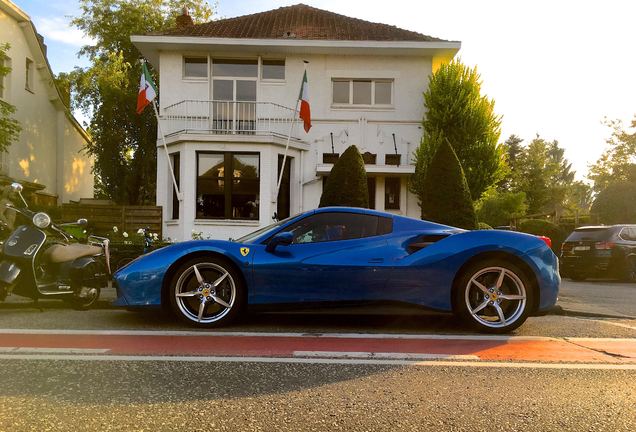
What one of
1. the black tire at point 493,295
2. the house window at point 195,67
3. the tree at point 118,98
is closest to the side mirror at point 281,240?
the black tire at point 493,295

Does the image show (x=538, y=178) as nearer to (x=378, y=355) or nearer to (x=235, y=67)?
(x=235, y=67)

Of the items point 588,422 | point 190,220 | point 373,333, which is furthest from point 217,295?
point 190,220

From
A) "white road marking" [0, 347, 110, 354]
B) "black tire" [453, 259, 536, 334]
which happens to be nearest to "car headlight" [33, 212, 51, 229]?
"white road marking" [0, 347, 110, 354]

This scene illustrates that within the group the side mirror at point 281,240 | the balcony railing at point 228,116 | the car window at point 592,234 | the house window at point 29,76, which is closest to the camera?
the side mirror at point 281,240

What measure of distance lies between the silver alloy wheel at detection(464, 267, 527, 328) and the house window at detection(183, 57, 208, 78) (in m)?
14.6

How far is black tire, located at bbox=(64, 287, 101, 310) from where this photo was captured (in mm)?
6375

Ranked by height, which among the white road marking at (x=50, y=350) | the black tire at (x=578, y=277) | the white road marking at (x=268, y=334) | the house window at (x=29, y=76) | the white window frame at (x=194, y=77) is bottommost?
the black tire at (x=578, y=277)

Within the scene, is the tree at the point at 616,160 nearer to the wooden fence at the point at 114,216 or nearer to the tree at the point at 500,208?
the tree at the point at 500,208

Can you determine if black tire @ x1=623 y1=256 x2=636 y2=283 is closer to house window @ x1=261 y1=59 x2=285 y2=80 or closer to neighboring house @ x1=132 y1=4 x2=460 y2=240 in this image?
neighboring house @ x1=132 y1=4 x2=460 y2=240

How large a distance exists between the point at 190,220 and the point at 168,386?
525 inches

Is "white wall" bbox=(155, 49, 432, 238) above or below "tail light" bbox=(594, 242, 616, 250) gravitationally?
above

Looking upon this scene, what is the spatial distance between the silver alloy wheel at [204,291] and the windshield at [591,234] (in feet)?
40.5

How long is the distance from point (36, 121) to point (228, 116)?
12.2m

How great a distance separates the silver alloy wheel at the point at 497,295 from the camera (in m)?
5.32
